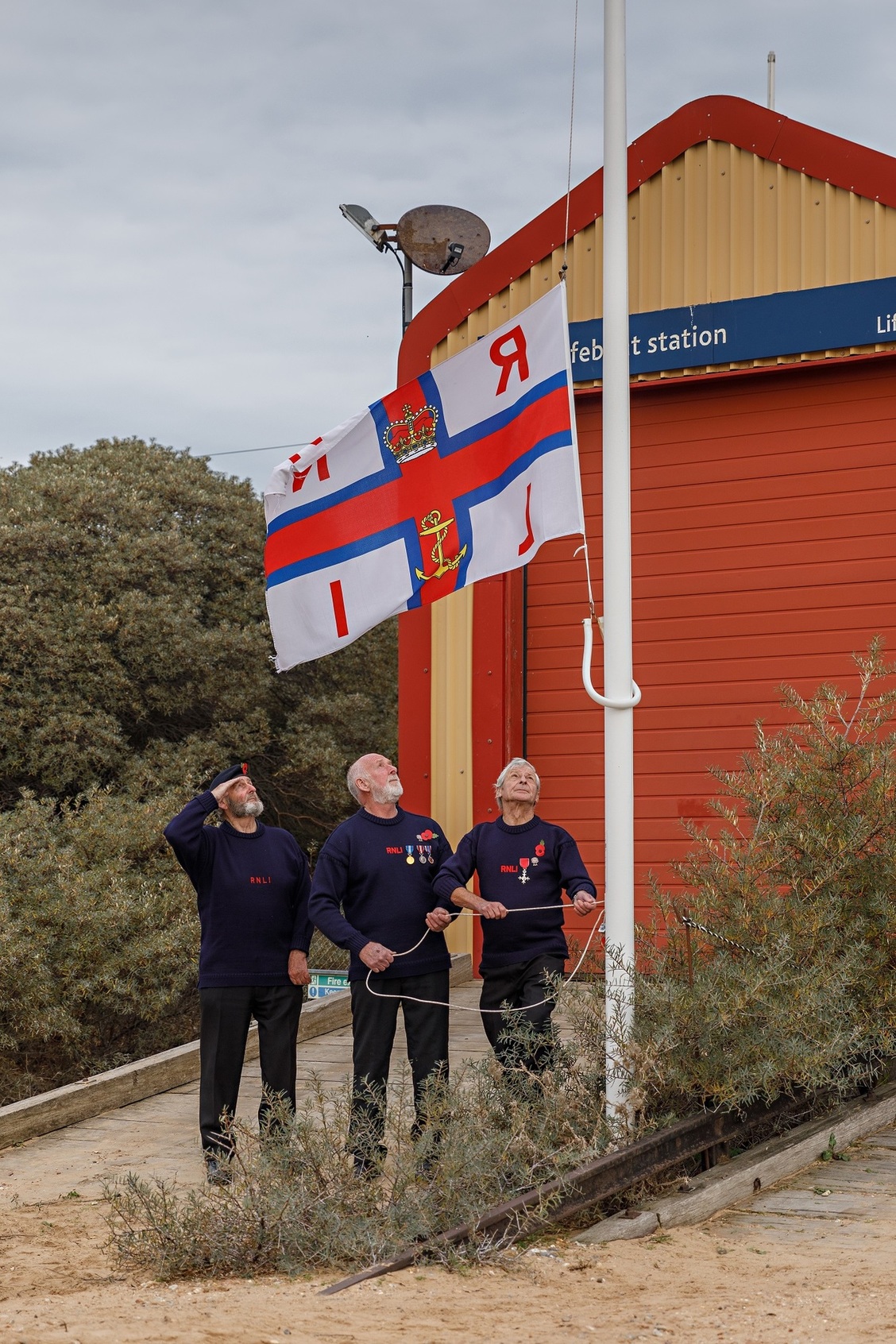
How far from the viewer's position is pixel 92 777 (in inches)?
585

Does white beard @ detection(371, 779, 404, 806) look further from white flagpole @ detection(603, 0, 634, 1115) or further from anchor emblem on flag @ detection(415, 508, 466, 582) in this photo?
white flagpole @ detection(603, 0, 634, 1115)

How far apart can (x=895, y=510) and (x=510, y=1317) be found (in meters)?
6.66

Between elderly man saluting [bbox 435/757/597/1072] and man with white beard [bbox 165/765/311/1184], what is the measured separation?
2.48 ft

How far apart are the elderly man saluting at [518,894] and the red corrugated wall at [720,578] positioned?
3527mm

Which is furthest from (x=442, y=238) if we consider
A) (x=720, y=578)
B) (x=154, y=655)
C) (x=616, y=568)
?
(x=616, y=568)

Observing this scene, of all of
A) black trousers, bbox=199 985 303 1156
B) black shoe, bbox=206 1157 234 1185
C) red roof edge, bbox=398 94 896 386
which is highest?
red roof edge, bbox=398 94 896 386

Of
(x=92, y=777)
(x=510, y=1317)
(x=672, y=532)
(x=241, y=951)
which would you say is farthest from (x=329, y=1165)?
(x=92, y=777)

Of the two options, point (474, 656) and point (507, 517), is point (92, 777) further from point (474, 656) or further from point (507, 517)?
point (507, 517)

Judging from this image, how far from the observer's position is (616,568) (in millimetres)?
6000

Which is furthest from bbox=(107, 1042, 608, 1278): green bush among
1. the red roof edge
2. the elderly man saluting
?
the red roof edge

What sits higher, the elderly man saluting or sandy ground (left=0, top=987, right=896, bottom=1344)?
the elderly man saluting

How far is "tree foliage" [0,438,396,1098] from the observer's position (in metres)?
9.72

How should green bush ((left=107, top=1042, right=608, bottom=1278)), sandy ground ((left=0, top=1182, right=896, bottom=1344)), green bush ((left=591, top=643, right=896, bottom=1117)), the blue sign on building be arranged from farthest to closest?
the blue sign on building
green bush ((left=591, top=643, right=896, bottom=1117))
green bush ((left=107, top=1042, right=608, bottom=1278))
sandy ground ((left=0, top=1182, right=896, bottom=1344))

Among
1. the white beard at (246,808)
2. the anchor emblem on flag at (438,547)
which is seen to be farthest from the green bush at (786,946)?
the white beard at (246,808)
